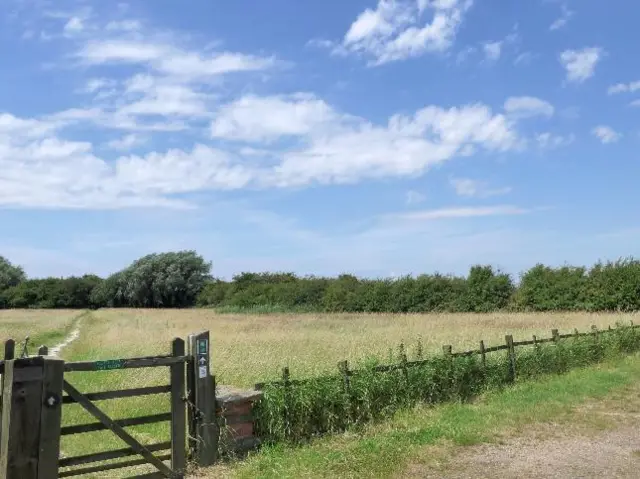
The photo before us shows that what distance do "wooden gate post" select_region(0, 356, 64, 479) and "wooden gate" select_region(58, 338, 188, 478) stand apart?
0.52 meters

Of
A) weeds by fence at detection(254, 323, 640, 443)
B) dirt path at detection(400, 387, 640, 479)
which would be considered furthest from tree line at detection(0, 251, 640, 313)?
dirt path at detection(400, 387, 640, 479)

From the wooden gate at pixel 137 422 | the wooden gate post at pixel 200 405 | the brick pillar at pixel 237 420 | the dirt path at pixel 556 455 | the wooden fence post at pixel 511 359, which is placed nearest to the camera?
the wooden gate at pixel 137 422

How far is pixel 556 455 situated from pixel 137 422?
17.7ft

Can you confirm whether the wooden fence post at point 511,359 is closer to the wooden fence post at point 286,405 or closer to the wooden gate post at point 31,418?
the wooden fence post at point 286,405

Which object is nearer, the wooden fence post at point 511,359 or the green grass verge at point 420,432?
the green grass verge at point 420,432

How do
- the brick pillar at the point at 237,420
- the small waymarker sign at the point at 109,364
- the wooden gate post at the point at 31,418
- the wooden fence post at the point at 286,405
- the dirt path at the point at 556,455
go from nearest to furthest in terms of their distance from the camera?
the wooden gate post at the point at 31,418
the small waymarker sign at the point at 109,364
the dirt path at the point at 556,455
the brick pillar at the point at 237,420
the wooden fence post at the point at 286,405

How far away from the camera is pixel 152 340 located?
24.5m

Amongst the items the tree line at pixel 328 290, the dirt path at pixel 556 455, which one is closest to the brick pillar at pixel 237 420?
the dirt path at pixel 556 455

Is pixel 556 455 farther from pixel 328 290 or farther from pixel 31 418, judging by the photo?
pixel 328 290

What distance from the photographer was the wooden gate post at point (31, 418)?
5570 millimetres

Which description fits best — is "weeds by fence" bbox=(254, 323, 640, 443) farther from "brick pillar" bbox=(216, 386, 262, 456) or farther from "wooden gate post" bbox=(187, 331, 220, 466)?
"wooden gate post" bbox=(187, 331, 220, 466)

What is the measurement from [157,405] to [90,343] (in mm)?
16069

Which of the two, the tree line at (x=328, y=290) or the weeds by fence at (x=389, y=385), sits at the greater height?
the tree line at (x=328, y=290)

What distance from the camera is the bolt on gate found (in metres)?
5.63
